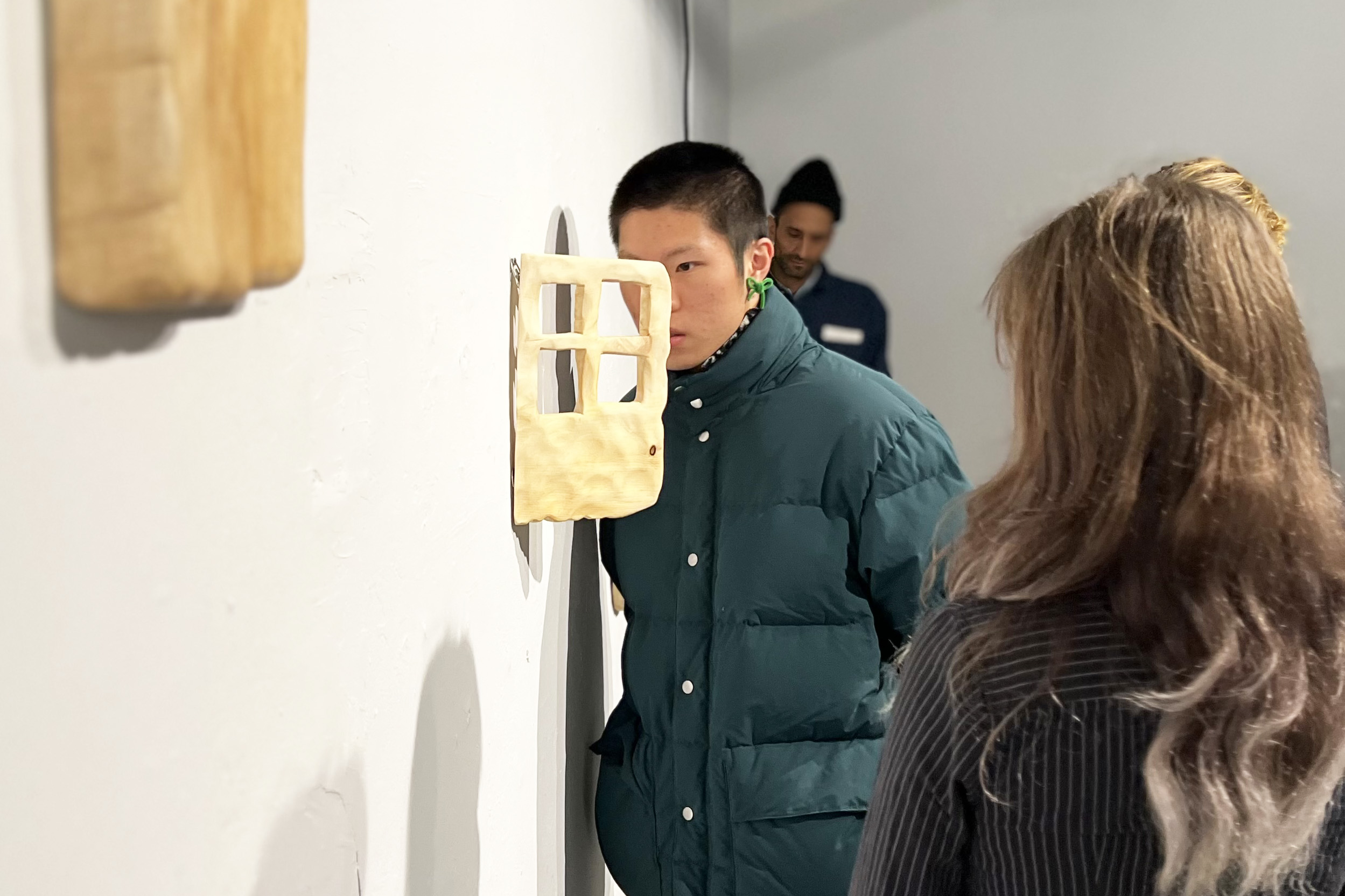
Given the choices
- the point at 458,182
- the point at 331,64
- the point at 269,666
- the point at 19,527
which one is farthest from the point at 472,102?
the point at 19,527

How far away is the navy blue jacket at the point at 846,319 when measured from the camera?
327 centimetres

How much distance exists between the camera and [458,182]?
0.97 meters

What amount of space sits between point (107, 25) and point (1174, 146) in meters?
3.42

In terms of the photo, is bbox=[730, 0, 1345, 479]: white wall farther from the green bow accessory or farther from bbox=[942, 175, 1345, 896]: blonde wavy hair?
bbox=[942, 175, 1345, 896]: blonde wavy hair

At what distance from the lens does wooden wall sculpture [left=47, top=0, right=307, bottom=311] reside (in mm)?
437

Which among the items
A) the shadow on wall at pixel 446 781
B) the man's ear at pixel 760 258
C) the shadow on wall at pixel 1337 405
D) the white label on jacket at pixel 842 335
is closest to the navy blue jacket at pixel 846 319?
the white label on jacket at pixel 842 335

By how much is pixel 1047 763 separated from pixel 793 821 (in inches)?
20.9

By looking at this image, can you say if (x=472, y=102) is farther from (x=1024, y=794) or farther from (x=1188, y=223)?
(x=1024, y=794)

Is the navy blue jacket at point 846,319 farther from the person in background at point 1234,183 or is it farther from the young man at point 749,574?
the young man at point 749,574

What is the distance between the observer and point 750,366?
4.25 feet

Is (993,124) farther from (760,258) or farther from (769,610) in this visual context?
(769,610)

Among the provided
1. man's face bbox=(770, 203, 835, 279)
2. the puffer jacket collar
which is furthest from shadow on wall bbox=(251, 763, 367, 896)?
man's face bbox=(770, 203, 835, 279)

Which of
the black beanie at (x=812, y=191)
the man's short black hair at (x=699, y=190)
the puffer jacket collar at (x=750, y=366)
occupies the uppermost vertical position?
the black beanie at (x=812, y=191)

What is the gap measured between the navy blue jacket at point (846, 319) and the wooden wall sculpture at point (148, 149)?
2.82 metres
